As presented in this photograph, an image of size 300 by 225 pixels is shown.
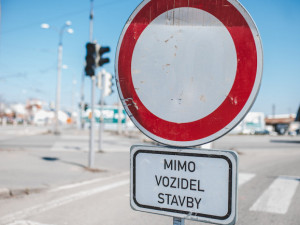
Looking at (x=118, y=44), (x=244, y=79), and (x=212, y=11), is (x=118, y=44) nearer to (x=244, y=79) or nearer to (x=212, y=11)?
(x=212, y=11)

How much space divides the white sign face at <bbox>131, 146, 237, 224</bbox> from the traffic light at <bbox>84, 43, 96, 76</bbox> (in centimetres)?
754

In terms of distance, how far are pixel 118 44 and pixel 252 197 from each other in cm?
540

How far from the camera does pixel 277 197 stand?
6.02 meters

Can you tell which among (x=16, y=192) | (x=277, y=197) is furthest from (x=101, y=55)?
(x=277, y=197)

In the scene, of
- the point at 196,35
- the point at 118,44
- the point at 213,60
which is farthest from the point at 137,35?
the point at 213,60

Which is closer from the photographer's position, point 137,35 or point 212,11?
point 212,11

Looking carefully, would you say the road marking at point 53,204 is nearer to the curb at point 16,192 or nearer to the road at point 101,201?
the road at point 101,201

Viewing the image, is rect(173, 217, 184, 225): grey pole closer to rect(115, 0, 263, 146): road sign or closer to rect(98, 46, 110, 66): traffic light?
rect(115, 0, 263, 146): road sign

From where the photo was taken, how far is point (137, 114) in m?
1.41

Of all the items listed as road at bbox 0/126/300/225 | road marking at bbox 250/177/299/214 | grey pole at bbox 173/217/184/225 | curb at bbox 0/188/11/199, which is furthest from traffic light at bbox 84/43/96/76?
grey pole at bbox 173/217/184/225

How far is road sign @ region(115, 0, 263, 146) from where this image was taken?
4.02ft

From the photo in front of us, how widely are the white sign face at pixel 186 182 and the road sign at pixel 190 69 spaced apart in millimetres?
75

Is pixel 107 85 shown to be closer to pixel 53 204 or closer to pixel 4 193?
pixel 4 193

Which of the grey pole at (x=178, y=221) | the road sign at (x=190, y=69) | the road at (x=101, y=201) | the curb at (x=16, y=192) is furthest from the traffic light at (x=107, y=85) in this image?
the grey pole at (x=178, y=221)
